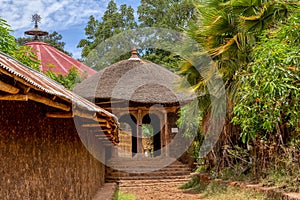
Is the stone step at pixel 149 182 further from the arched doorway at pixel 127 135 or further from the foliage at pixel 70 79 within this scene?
the foliage at pixel 70 79

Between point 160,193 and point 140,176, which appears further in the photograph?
point 140,176

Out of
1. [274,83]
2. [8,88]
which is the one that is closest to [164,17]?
[274,83]

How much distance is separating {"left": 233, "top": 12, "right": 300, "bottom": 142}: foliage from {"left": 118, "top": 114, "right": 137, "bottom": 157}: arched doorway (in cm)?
1217

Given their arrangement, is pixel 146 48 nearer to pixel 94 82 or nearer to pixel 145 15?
pixel 145 15

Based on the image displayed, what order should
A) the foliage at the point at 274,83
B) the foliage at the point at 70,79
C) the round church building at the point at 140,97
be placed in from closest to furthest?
the foliage at the point at 274,83, the round church building at the point at 140,97, the foliage at the point at 70,79

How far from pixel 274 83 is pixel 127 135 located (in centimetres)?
1442

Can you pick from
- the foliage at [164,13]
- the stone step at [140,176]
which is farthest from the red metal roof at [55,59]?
the stone step at [140,176]

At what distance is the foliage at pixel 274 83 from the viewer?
5012mm

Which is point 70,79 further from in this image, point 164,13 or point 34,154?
point 34,154

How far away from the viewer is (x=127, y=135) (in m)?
19.1

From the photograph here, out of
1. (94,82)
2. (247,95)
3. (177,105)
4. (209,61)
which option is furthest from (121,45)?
(247,95)

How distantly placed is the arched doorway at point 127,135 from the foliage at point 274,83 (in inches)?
479

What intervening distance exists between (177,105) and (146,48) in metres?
11.8

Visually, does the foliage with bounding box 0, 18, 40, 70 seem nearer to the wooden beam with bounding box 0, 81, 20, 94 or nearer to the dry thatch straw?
the dry thatch straw
